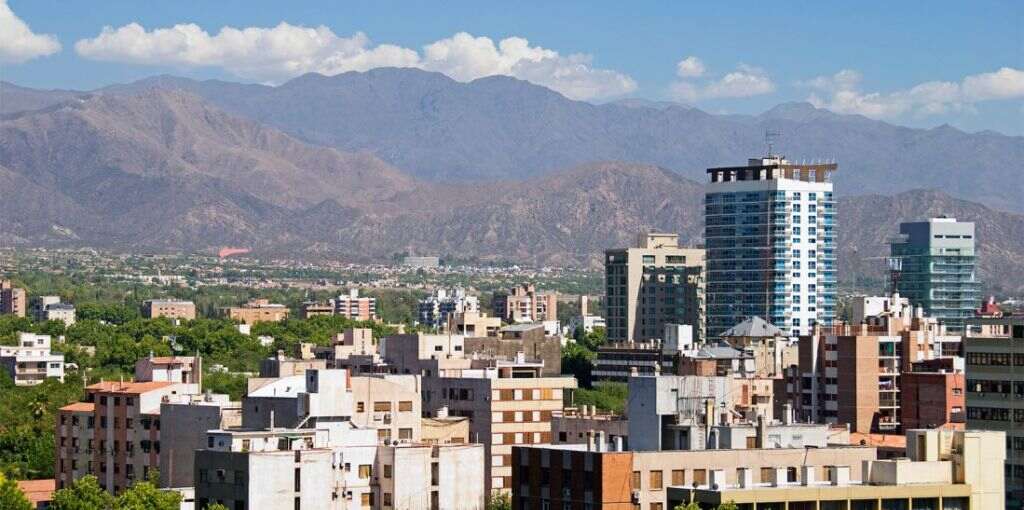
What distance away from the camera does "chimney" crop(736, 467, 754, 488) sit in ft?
210

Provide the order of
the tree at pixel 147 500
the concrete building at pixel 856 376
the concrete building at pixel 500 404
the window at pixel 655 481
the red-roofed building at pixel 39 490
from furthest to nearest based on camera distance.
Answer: the concrete building at pixel 856 376 < the concrete building at pixel 500 404 < the red-roofed building at pixel 39 490 < the tree at pixel 147 500 < the window at pixel 655 481

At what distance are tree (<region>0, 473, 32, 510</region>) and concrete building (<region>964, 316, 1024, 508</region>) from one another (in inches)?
1360

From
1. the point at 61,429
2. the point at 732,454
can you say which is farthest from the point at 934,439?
the point at 61,429

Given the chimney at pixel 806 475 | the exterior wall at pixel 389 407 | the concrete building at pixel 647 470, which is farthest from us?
the exterior wall at pixel 389 407

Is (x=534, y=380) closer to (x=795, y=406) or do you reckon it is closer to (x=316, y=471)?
(x=795, y=406)

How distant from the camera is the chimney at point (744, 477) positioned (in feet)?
210

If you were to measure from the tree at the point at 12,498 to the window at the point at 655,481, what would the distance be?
31737mm

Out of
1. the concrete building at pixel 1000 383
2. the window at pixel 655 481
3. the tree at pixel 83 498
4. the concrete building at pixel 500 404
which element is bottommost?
the tree at pixel 83 498

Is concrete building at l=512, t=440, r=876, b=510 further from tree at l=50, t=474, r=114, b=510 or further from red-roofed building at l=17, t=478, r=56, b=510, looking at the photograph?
red-roofed building at l=17, t=478, r=56, b=510

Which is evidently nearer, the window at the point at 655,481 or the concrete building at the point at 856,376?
the window at the point at 655,481

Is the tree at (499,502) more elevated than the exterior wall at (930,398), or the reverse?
the exterior wall at (930,398)

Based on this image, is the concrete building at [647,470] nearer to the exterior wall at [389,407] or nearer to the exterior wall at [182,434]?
the exterior wall at [389,407]

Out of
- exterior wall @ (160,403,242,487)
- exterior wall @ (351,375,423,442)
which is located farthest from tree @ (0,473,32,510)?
exterior wall @ (351,375,423,442)

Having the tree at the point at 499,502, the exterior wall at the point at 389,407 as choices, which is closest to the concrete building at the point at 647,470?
the tree at the point at 499,502
